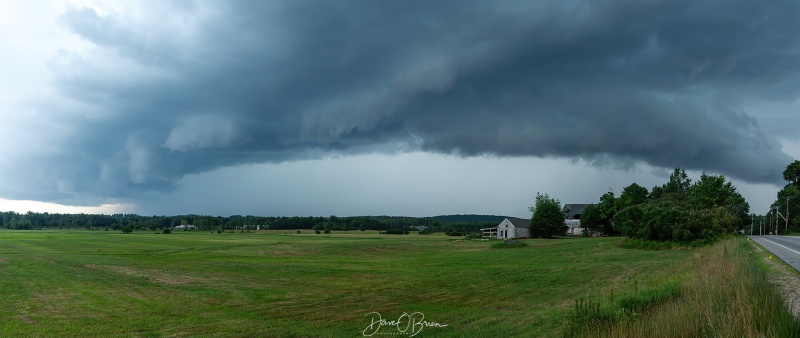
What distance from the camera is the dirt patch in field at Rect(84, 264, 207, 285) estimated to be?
1304 inches

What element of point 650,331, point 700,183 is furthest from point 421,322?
point 700,183

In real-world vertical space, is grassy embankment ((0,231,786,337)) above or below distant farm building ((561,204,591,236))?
below

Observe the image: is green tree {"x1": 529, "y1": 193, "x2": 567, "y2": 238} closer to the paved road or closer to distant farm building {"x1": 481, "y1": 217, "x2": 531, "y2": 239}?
distant farm building {"x1": 481, "y1": 217, "x2": 531, "y2": 239}

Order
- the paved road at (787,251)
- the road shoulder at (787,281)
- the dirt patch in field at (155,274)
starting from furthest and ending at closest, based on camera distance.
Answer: the dirt patch in field at (155,274) < the paved road at (787,251) < the road shoulder at (787,281)

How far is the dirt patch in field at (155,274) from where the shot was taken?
109 ft

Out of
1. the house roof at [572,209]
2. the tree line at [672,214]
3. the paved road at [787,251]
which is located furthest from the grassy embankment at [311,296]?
the house roof at [572,209]

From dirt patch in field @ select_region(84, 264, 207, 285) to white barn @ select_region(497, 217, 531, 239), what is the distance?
81738 mm

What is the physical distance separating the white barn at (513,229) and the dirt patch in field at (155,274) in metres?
81.7

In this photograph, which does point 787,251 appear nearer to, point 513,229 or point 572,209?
point 513,229

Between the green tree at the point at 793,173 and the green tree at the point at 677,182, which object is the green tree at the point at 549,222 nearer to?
the green tree at the point at 677,182

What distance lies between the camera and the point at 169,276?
3572cm

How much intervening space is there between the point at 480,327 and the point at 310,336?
593 centimetres

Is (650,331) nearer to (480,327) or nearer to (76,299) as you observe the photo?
(480,327)

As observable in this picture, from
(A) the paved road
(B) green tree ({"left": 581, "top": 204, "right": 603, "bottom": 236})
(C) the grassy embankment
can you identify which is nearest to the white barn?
(B) green tree ({"left": 581, "top": 204, "right": 603, "bottom": 236})
